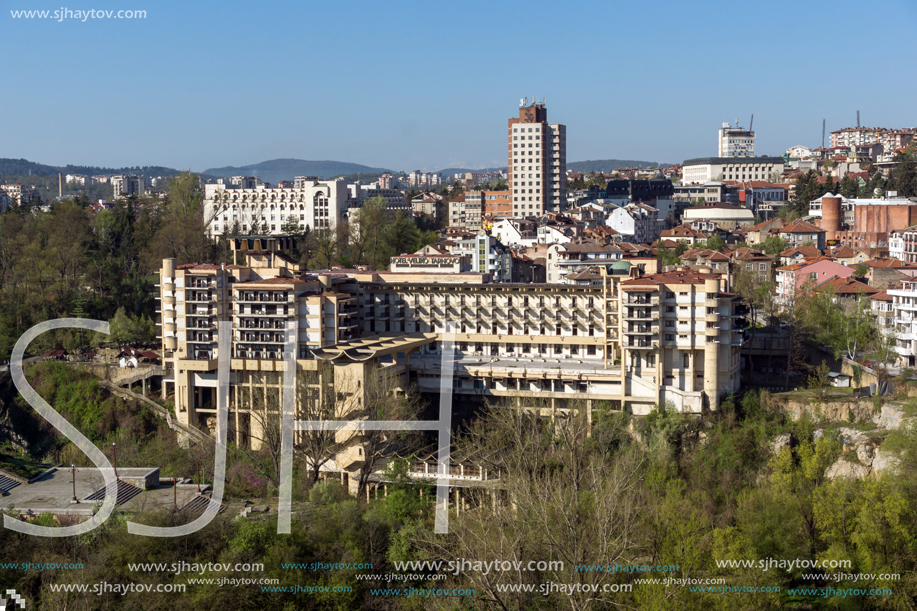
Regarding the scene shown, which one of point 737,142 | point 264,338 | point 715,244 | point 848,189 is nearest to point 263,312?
point 264,338

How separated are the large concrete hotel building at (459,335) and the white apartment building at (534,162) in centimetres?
2997

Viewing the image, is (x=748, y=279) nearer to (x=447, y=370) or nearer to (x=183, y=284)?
(x=447, y=370)

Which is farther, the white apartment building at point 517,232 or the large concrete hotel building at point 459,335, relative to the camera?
the white apartment building at point 517,232

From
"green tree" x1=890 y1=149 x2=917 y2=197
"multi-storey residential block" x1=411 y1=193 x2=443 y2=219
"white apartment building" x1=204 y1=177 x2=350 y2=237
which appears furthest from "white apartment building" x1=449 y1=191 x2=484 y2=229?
"green tree" x1=890 y1=149 x2=917 y2=197

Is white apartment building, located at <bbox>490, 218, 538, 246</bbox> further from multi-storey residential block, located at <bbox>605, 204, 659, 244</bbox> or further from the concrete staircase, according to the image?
the concrete staircase

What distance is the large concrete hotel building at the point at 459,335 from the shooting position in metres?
23.6

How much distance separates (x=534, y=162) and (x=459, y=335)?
32536 mm

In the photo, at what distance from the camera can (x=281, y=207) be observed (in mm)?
51906

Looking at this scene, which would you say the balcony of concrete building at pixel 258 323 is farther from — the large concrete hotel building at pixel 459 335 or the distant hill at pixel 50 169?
the distant hill at pixel 50 169

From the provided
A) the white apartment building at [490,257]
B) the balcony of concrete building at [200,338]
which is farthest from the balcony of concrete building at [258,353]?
the white apartment building at [490,257]

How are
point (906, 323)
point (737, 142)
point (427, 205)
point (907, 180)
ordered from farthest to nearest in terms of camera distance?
point (737, 142), point (427, 205), point (907, 180), point (906, 323)

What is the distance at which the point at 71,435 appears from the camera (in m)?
23.1

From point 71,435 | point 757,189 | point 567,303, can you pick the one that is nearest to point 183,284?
point 71,435

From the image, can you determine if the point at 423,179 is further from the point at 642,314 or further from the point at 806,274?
the point at 642,314
